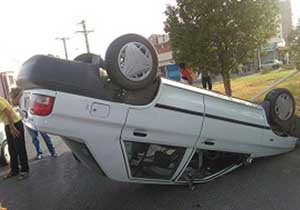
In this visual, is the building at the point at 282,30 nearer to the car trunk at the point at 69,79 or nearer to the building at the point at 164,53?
the building at the point at 164,53

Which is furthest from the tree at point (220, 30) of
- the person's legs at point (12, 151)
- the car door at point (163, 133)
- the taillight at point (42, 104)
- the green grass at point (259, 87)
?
the taillight at point (42, 104)

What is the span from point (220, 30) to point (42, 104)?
212 inches

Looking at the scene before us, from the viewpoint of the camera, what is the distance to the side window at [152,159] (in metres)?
3.52

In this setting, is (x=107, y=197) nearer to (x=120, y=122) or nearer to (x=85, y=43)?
(x=120, y=122)

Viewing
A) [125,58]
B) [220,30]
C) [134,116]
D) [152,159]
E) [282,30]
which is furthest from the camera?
[282,30]

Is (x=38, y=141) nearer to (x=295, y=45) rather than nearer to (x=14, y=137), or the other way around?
(x=14, y=137)

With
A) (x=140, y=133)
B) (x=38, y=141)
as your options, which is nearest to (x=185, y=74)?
(x=38, y=141)

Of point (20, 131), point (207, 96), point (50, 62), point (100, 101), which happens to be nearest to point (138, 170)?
point (100, 101)

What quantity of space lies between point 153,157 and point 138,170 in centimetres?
24

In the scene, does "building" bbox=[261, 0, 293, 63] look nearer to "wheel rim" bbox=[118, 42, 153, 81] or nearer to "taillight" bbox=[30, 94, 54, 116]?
"wheel rim" bbox=[118, 42, 153, 81]

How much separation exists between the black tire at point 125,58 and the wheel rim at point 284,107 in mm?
2320

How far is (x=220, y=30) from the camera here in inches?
295

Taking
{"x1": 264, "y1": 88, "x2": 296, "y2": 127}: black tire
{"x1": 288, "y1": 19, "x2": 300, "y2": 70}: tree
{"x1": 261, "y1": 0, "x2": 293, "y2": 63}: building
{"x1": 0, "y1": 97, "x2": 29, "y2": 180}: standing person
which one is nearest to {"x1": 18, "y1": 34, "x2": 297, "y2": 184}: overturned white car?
{"x1": 264, "y1": 88, "x2": 296, "y2": 127}: black tire

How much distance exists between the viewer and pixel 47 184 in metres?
5.26
